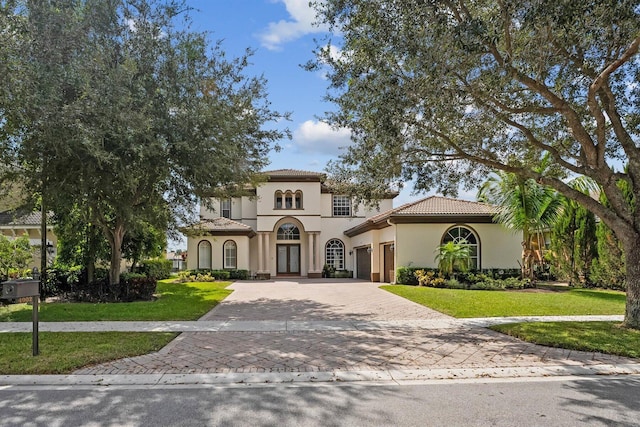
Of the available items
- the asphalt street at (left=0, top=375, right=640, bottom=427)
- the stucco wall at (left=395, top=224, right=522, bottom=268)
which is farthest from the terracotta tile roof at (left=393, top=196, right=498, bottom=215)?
the asphalt street at (left=0, top=375, right=640, bottom=427)

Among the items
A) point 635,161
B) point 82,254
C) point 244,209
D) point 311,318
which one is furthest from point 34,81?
point 244,209

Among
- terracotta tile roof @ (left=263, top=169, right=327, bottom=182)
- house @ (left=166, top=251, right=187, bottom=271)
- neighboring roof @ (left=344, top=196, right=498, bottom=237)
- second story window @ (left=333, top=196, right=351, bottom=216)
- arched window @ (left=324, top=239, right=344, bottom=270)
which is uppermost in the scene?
terracotta tile roof @ (left=263, top=169, right=327, bottom=182)

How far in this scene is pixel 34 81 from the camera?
9.55 m

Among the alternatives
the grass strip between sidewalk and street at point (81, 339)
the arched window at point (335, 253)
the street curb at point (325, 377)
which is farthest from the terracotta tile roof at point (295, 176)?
the street curb at point (325, 377)

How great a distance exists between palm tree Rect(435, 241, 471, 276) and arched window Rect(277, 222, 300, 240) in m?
14.2

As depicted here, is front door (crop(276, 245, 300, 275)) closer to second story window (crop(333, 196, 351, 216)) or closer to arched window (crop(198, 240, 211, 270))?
second story window (crop(333, 196, 351, 216))

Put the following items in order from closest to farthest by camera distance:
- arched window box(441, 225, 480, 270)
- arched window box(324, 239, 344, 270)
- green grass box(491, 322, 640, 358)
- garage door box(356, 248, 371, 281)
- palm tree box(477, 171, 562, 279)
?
green grass box(491, 322, 640, 358), palm tree box(477, 171, 562, 279), arched window box(441, 225, 480, 270), garage door box(356, 248, 371, 281), arched window box(324, 239, 344, 270)

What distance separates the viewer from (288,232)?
32875 mm

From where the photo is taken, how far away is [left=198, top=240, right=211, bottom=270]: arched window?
29.6m

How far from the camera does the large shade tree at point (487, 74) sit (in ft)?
26.3

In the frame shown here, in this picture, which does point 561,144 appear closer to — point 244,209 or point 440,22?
point 440,22

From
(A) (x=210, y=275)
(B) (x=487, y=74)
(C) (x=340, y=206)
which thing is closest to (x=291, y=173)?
(C) (x=340, y=206)

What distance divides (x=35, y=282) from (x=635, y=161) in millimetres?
11543

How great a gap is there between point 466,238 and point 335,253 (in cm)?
1221
